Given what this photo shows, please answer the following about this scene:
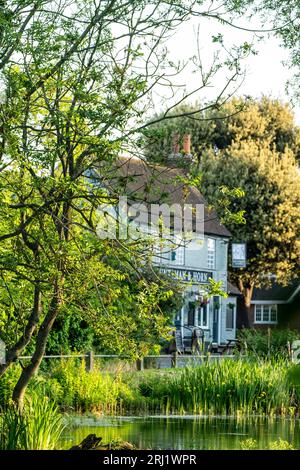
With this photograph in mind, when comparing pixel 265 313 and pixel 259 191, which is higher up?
pixel 259 191

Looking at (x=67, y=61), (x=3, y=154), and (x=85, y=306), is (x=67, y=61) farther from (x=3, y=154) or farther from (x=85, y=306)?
(x=85, y=306)

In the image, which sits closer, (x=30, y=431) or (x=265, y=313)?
(x=30, y=431)

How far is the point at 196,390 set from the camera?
23.5 m

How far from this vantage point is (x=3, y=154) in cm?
1356

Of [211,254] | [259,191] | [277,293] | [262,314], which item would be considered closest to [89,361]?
[211,254]

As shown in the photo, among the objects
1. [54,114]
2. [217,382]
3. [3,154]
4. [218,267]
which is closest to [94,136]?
[54,114]

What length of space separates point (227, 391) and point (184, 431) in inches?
144

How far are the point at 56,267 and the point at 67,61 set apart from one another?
247cm

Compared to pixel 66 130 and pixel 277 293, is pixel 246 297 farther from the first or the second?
pixel 66 130

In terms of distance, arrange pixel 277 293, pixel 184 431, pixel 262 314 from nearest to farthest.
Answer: pixel 184 431 < pixel 277 293 < pixel 262 314

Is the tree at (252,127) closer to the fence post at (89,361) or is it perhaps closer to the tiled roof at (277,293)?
the tiled roof at (277,293)

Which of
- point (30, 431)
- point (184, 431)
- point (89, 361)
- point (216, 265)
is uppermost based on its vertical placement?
point (216, 265)

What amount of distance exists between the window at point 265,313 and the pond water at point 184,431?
156 ft

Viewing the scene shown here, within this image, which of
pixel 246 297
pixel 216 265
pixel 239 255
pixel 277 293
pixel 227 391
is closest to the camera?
pixel 227 391
